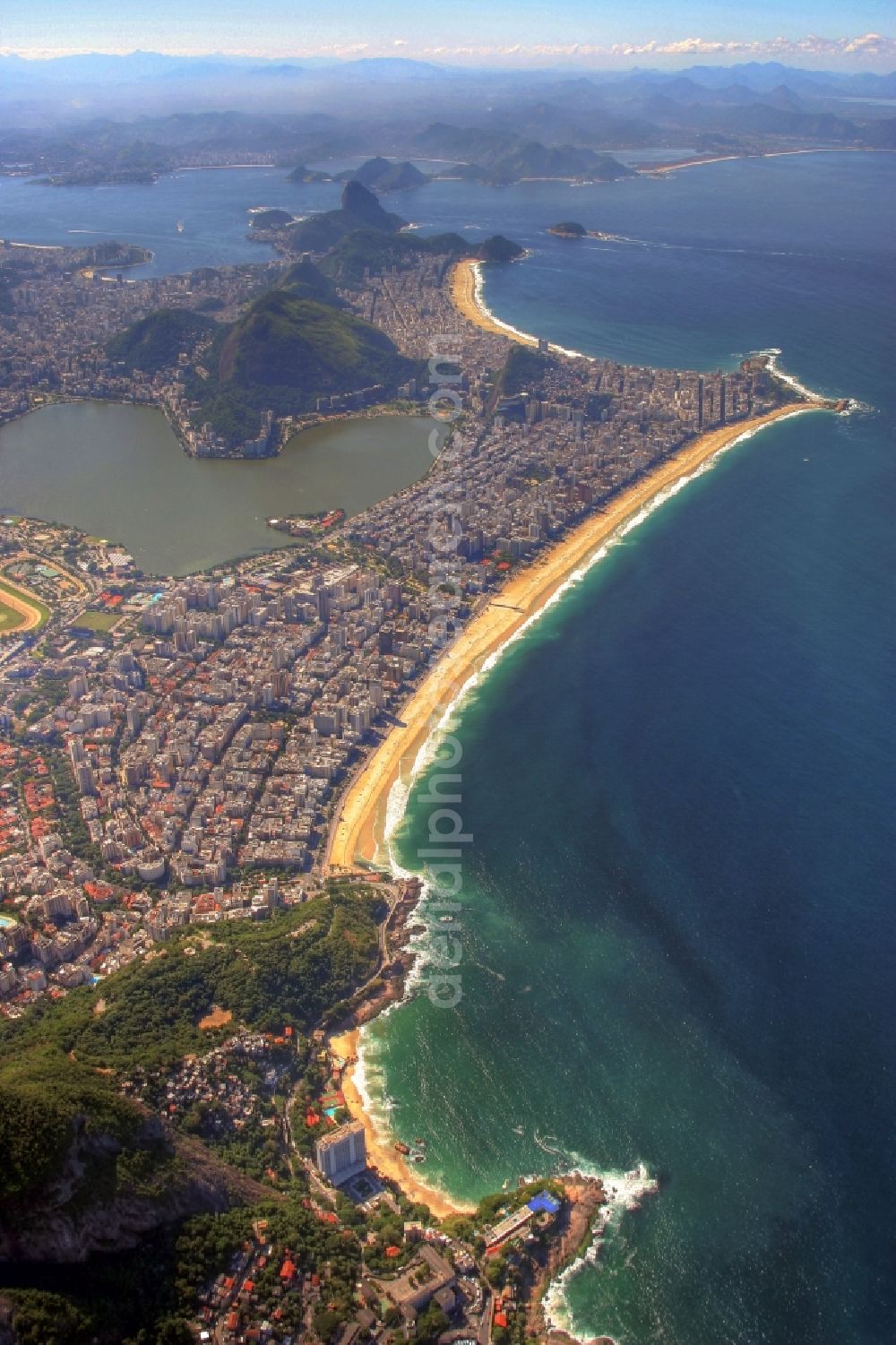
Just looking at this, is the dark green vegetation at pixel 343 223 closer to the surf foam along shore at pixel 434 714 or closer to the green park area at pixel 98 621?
the surf foam along shore at pixel 434 714

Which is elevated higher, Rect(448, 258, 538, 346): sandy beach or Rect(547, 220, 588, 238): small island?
Rect(547, 220, 588, 238): small island

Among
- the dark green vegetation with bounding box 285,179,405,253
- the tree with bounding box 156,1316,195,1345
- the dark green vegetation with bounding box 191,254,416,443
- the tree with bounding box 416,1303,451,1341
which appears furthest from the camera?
the dark green vegetation with bounding box 285,179,405,253

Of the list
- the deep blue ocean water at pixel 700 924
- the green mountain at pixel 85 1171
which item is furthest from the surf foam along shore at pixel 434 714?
the green mountain at pixel 85 1171

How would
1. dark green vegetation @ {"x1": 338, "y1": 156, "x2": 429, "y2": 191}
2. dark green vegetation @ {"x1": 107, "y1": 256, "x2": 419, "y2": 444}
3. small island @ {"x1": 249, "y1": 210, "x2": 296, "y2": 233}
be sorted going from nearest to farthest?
dark green vegetation @ {"x1": 107, "y1": 256, "x2": 419, "y2": 444} → small island @ {"x1": 249, "y1": 210, "x2": 296, "y2": 233} → dark green vegetation @ {"x1": 338, "y1": 156, "x2": 429, "y2": 191}

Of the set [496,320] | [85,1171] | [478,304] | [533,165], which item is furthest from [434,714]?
[533,165]

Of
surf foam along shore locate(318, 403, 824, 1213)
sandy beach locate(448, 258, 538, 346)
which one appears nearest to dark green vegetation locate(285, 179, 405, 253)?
sandy beach locate(448, 258, 538, 346)

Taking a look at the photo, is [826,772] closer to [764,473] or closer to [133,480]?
[764,473]

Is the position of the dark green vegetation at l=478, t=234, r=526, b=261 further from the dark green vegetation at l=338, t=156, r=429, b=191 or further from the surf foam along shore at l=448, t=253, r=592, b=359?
the dark green vegetation at l=338, t=156, r=429, b=191
